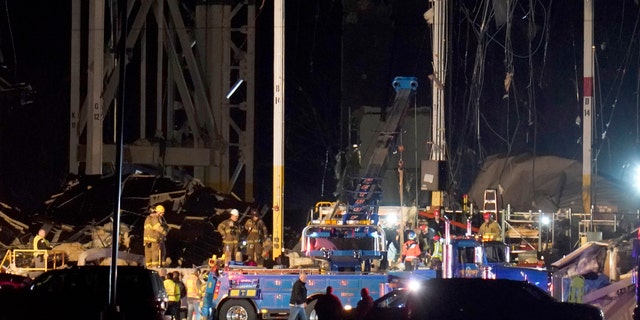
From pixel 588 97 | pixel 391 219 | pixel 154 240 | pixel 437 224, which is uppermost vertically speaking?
pixel 588 97

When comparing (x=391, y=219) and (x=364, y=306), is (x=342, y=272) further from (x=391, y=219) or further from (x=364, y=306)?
(x=391, y=219)

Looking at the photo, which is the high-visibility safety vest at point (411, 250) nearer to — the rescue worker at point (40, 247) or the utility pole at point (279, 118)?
the utility pole at point (279, 118)

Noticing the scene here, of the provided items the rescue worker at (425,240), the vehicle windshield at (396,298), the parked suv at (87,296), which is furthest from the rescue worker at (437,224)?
the parked suv at (87,296)

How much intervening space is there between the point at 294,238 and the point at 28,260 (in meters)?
15.8

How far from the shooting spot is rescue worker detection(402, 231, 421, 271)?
28.6 m

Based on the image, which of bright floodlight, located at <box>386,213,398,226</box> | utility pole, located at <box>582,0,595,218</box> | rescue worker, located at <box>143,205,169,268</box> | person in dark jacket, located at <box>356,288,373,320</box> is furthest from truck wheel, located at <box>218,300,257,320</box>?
utility pole, located at <box>582,0,595,218</box>

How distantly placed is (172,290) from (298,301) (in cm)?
377

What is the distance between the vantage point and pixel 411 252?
29.3 metres

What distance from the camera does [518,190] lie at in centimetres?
4303

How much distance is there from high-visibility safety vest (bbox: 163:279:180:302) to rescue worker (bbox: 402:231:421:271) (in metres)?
5.94

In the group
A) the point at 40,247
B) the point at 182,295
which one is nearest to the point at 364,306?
the point at 182,295

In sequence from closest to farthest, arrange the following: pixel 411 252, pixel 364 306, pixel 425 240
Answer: pixel 364 306 → pixel 411 252 → pixel 425 240

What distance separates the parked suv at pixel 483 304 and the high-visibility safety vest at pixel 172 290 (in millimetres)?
11787

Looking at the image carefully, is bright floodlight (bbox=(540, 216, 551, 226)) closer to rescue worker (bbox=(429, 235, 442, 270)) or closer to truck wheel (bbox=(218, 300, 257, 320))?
rescue worker (bbox=(429, 235, 442, 270))
